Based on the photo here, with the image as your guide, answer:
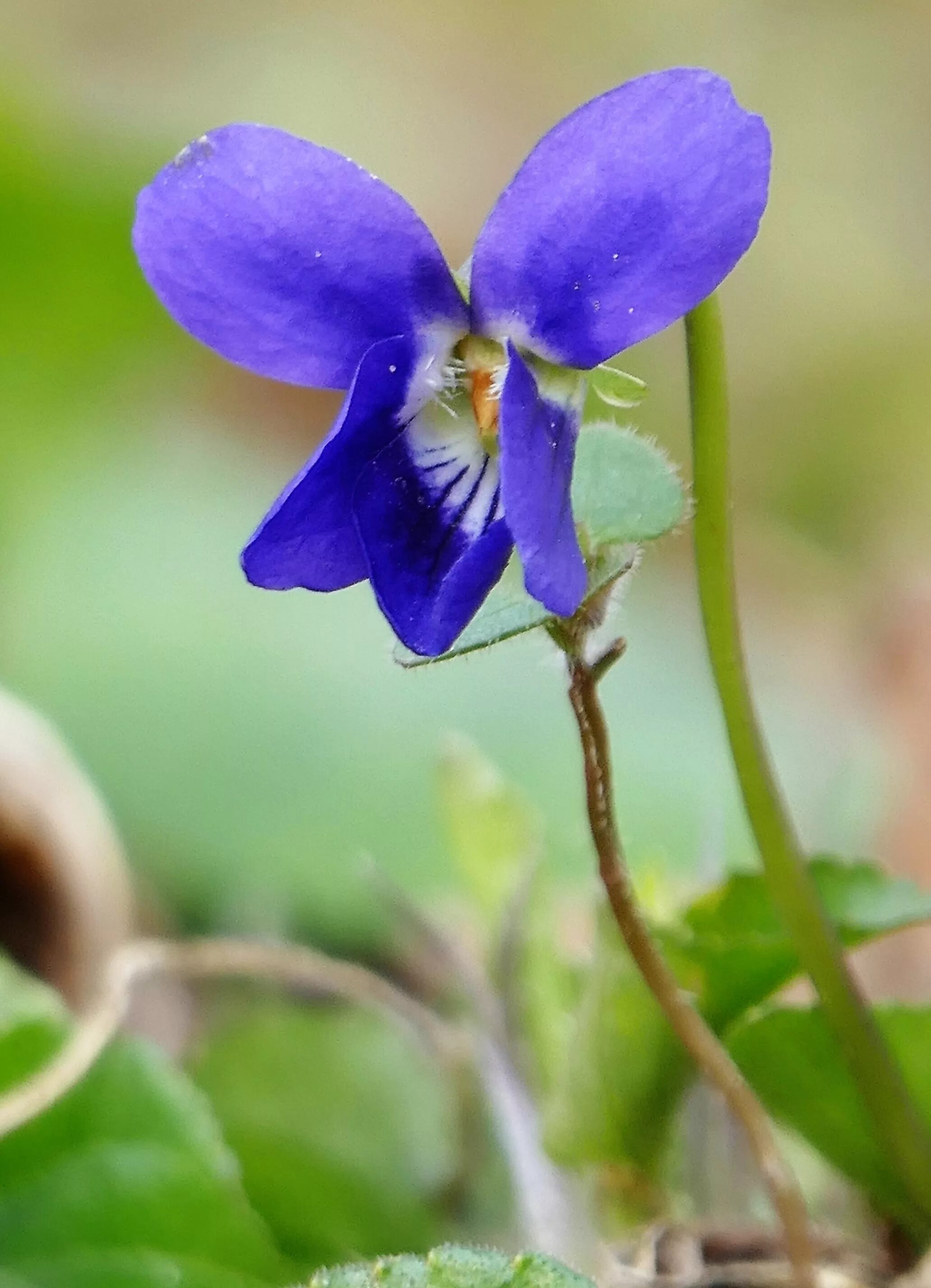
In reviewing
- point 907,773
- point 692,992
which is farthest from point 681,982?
point 907,773

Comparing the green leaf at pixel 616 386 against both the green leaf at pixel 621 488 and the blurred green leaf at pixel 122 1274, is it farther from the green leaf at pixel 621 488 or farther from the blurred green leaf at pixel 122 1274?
the blurred green leaf at pixel 122 1274

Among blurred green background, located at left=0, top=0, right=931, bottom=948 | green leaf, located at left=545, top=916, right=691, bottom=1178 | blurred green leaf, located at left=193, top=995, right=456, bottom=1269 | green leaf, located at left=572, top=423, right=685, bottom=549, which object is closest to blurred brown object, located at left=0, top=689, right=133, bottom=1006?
blurred green leaf, located at left=193, top=995, right=456, bottom=1269

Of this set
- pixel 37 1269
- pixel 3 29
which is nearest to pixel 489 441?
pixel 37 1269

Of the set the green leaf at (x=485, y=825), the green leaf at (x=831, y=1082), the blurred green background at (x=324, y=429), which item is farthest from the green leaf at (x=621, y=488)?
the green leaf at (x=485, y=825)

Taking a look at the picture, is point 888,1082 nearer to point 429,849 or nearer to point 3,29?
point 429,849

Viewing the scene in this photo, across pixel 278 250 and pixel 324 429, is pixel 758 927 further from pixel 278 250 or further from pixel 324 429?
pixel 324 429

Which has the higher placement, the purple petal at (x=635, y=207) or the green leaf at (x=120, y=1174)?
the purple petal at (x=635, y=207)
